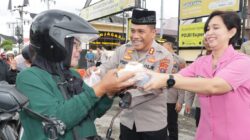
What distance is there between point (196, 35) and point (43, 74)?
22.0 feet

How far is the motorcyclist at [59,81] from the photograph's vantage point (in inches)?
67.2

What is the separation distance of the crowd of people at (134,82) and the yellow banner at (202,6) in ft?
13.5

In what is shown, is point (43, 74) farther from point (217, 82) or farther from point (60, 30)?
point (217, 82)

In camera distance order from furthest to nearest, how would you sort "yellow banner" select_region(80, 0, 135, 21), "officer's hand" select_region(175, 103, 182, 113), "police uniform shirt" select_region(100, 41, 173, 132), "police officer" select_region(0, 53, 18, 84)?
"yellow banner" select_region(80, 0, 135, 21), "police officer" select_region(0, 53, 18, 84), "officer's hand" select_region(175, 103, 182, 113), "police uniform shirt" select_region(100, 41, 173, 132)

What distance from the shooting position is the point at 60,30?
1802 mm

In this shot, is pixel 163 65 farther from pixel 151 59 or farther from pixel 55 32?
pixel 55 32

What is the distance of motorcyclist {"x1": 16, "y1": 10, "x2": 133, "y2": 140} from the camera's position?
1.71 meters

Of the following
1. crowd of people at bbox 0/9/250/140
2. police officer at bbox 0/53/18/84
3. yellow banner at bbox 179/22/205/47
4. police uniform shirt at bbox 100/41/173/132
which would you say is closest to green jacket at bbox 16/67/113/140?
crowd of people at bbox 0/9/250/140

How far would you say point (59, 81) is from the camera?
1.86 meters

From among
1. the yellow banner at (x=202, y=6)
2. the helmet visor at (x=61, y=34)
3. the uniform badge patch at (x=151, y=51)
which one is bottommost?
the uniform badge patch at (x=151, y=51)

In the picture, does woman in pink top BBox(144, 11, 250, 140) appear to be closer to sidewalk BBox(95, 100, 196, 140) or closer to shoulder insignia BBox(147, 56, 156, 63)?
shoulder insignia BBox(147, 56, 156, 63)

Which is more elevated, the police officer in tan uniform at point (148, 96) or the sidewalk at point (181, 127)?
the police officer in tan uniform at point (148, 96)

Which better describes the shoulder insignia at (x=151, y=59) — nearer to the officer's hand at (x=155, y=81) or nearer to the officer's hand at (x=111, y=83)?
the officer's hand at (x=155, y=81)

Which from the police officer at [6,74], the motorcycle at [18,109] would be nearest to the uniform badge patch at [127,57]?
the motorcycle at [18,109]
